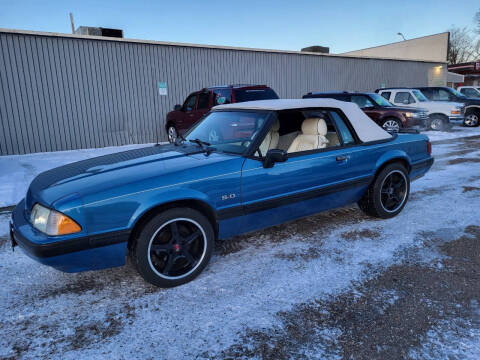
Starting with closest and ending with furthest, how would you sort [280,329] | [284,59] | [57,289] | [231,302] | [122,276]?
[280,329] < [231,302] < [57,289] < [122,276] < [284,59]

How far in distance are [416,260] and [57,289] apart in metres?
3.23

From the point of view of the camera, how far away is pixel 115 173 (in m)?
2.95

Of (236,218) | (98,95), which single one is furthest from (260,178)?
(98,95)

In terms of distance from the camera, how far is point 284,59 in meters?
16.0

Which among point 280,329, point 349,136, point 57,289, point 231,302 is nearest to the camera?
point 280,329

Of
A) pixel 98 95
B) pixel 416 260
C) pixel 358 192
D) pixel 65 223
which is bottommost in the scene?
pixel 416 260

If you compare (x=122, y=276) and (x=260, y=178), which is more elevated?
(x=260, y=178)

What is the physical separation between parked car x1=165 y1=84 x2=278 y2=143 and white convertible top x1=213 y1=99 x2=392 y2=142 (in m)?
4.50

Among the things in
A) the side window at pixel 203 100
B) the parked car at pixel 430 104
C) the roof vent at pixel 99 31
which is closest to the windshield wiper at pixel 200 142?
the side window at pixel 203 100

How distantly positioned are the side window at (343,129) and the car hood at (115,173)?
145 centimetres

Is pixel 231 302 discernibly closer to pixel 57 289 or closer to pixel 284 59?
pixel 57 289

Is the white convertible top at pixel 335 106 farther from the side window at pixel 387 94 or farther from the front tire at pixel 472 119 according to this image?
the front tire at pixel 472 119

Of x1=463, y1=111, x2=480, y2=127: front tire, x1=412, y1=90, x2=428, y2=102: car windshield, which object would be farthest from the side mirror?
x1=463, y1=111, x2=480, y2=127: front tire

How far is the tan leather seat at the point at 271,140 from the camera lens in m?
3.42
